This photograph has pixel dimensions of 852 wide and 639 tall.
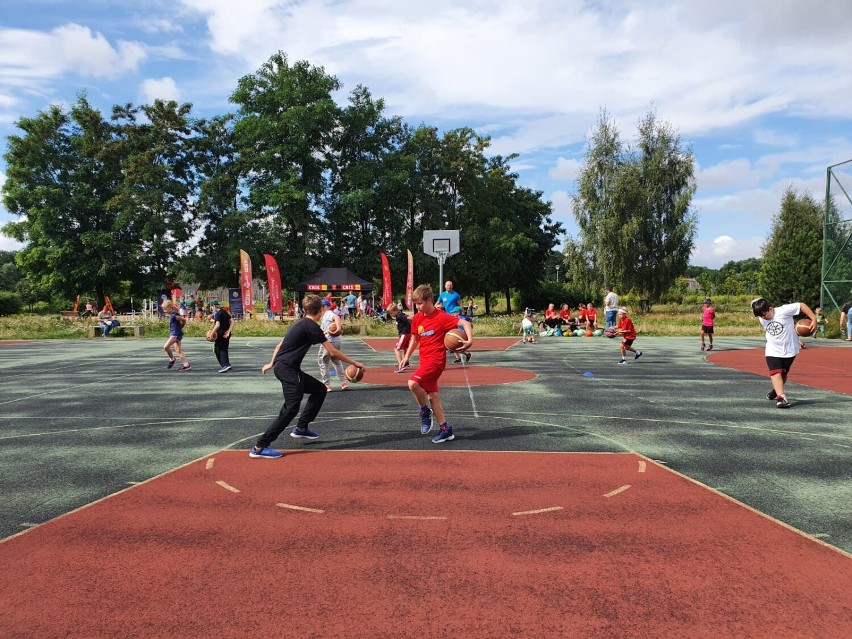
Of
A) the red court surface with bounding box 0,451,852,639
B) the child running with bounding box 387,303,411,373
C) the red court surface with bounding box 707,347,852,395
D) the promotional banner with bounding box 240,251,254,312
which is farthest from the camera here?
the promotional banner with bounding box 240,251,254,312

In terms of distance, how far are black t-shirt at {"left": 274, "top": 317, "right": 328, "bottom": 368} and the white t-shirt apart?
23.4 ft

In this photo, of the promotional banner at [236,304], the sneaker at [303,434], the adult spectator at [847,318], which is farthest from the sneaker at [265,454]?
the promotional banner at [236,304]

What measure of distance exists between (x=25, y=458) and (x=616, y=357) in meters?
15.0

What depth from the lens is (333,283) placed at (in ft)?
131

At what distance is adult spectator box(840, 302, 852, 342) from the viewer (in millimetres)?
21894

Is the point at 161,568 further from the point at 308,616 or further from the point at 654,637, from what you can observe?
the point at 654,637

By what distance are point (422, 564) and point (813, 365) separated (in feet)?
48.9

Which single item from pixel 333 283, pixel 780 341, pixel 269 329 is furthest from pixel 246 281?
pixel 780 341

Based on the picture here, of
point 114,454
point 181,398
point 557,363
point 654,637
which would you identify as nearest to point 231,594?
point 654,637

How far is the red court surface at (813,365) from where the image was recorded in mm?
12047

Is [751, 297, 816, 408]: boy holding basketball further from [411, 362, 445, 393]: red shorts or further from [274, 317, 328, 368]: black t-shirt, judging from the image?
[274, 317, 328, 368]: black t-shirt

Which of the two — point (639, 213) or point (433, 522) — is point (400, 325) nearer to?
point (433, 522)

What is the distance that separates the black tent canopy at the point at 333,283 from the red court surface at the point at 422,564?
34.1 metres

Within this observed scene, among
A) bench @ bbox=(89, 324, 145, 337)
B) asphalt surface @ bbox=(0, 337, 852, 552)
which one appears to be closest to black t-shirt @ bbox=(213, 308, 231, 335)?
asphalt surface @ bbox=(0, 337, 852, 552)
